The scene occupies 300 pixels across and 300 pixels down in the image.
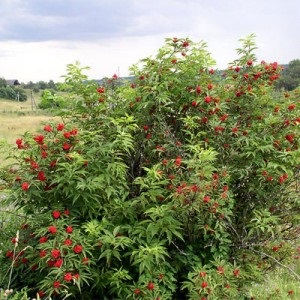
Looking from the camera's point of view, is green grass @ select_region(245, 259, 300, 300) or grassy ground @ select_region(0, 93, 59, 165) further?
grassy ground @ select_region(0, 93, 59, 165)

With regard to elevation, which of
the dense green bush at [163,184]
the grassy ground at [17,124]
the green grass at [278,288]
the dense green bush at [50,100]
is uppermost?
the dense green bush at [50,100]

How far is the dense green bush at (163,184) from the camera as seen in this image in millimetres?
4184

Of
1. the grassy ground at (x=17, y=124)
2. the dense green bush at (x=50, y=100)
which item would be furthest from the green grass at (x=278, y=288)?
the grassy ground at (x=17, y=124)

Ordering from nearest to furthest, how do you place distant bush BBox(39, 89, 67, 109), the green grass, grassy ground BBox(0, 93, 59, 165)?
distant bush BBox(39, 89, 67, 109) → the green grass → grassy ground BBox(0, 93, 59, 165)

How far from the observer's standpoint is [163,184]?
4590mm

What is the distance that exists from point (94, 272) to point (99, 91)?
186 centimetres

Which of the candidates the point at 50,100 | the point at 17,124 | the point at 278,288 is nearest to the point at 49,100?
the point at 50,100

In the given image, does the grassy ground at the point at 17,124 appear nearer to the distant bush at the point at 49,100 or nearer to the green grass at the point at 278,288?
the distant bush at the point at 49,100

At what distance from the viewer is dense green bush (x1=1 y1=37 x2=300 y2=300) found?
4.18m

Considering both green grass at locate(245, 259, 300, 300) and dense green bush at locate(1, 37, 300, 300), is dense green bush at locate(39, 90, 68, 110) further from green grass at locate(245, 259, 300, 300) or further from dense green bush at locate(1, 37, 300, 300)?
green grass at locate(245, 259, 300, 300)

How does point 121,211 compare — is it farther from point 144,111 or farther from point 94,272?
point 144,111

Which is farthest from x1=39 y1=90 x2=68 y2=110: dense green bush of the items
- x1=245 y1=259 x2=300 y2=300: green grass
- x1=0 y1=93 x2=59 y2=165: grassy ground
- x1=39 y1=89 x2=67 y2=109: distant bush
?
x1=245 y1=259 x2=300 y2=300: green grass

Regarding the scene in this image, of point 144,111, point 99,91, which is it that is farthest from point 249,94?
point 99,91

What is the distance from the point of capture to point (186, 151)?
505cm
